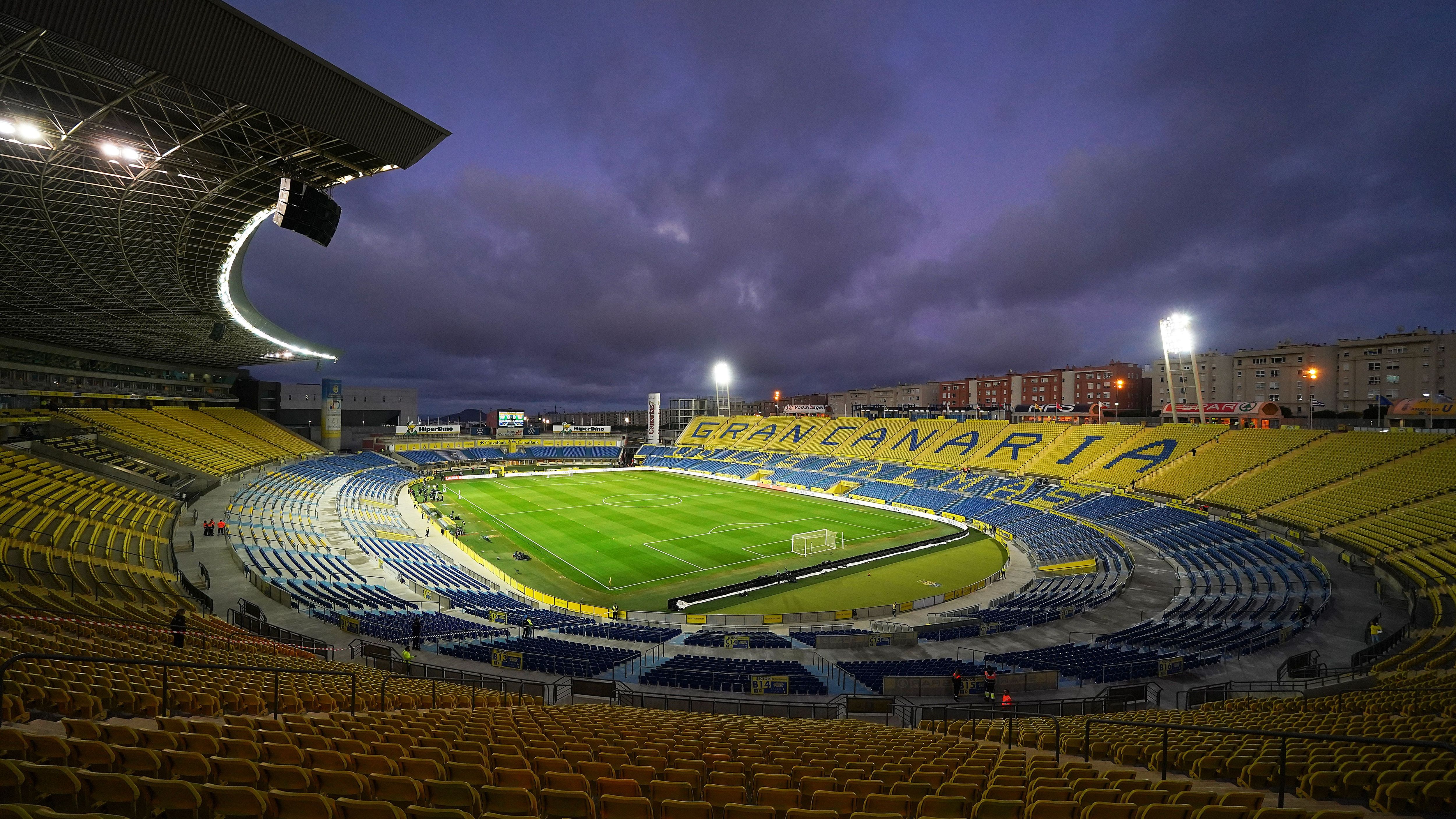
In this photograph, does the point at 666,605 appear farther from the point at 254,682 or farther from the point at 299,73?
the point at 299,73

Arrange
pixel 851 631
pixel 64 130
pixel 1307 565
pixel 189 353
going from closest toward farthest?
pixel 64 130 < pixel 851 631 < pixel 1307 565 < pixel 189 353

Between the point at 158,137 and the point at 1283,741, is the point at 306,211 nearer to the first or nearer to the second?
the point at 158,137

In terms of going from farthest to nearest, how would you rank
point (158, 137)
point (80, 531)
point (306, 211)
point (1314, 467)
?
point (1314, 467) < point (80, 531) < point (306, 211) < point (158, 137)

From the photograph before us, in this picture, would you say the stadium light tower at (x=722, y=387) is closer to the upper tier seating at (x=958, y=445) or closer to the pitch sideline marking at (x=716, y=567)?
the upper tier seating at (x=958, y=445)

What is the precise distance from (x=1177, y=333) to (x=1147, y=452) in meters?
10.1

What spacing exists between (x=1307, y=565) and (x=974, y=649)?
57.3 feet

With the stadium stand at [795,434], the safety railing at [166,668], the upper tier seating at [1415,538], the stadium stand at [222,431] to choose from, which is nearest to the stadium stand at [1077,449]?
the upper tier seating at [1415,538]

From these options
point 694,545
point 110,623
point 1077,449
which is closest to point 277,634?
point 110,623

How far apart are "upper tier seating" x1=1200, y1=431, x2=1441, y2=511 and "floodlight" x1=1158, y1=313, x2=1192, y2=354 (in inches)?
418

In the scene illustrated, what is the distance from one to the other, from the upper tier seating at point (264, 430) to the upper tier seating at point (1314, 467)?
78.5 metres

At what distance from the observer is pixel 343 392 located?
82688 mm

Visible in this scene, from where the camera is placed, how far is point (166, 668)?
7.16 metres

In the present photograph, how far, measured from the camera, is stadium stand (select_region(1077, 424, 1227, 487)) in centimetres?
4603

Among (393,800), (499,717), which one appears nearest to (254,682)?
(499,717)
